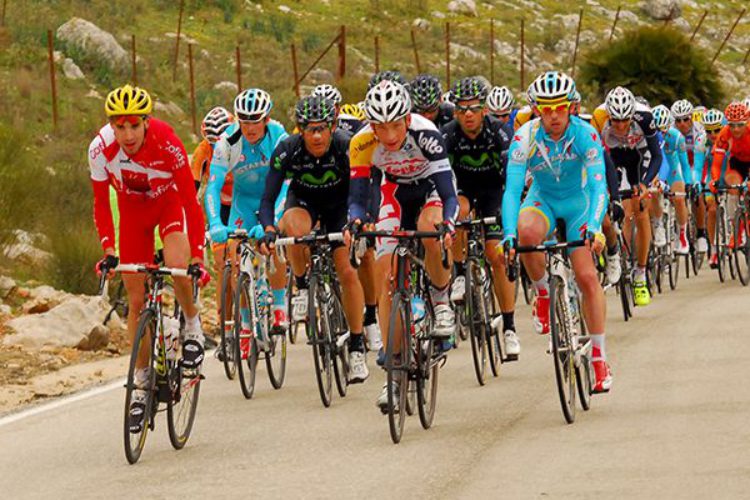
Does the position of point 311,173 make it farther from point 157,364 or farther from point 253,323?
point 157,364

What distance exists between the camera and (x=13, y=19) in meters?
42.5

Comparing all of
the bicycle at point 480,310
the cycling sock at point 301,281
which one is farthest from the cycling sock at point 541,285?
the cycling sock at point 301,281

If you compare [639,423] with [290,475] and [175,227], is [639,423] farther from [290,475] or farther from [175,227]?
[175,227]

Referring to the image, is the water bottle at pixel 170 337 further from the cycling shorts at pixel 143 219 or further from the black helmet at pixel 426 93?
the black helmet at pixel 426 93

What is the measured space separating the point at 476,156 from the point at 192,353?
4.57 m

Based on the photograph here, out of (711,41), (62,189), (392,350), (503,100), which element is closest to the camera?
(392,350)

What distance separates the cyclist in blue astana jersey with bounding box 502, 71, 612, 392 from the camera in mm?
10859

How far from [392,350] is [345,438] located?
74 centimetres

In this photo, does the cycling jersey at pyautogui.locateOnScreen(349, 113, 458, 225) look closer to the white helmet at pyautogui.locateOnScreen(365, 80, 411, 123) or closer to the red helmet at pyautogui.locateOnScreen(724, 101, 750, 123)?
the white helmet at pyautogui.locateOnScreen(365, 80, 411, 123)

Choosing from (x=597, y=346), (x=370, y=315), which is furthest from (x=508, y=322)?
(x=597, y=346)

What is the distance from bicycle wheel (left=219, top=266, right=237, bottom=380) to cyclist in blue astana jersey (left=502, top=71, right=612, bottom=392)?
259 centimetres

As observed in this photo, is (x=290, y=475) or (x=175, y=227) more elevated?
(x=175, y=227)

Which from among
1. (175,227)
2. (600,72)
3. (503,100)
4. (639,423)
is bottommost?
(639,423)

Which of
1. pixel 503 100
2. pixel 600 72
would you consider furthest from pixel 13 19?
pixel 503 100
